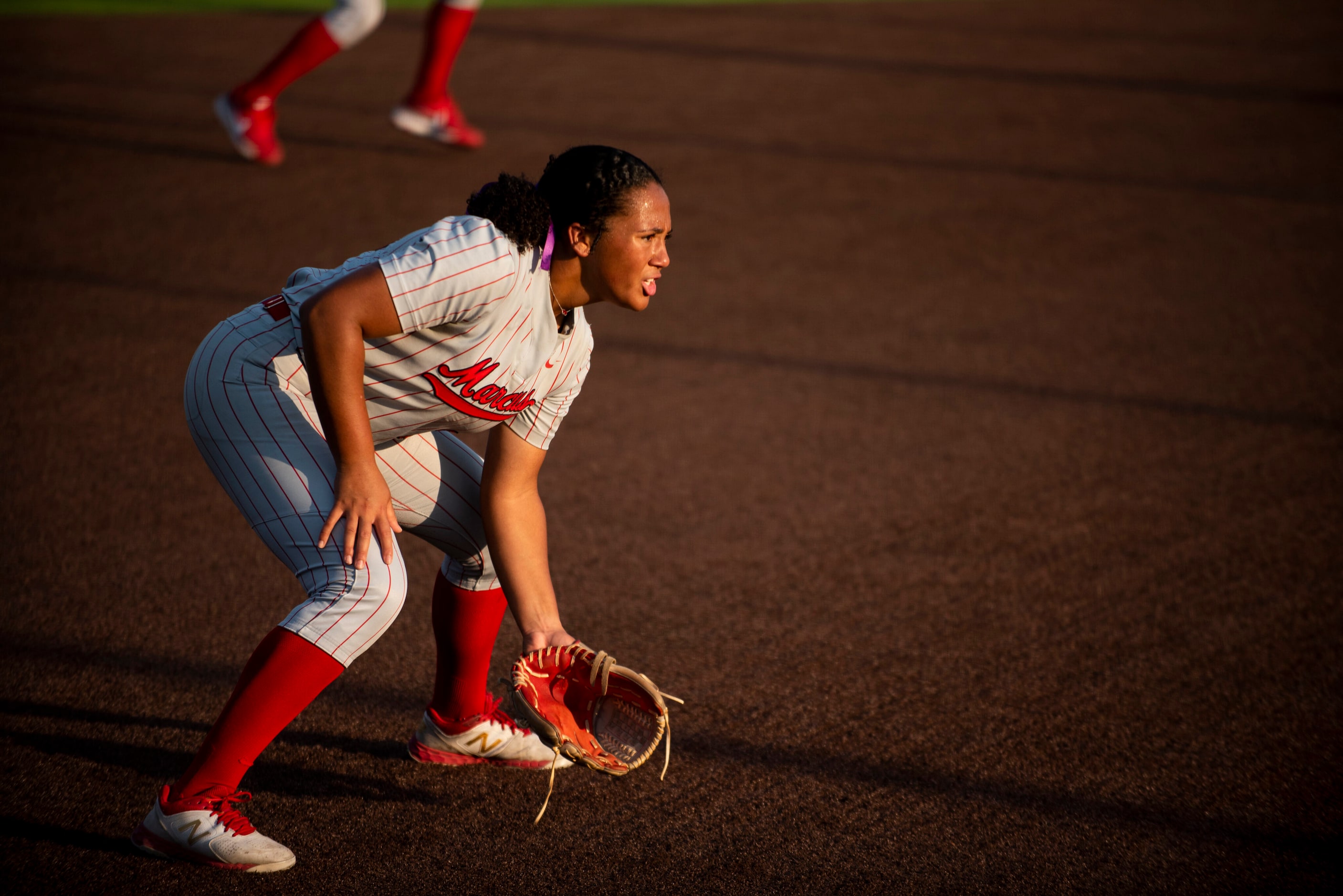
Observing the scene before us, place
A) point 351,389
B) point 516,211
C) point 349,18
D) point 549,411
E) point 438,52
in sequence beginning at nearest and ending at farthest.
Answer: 1. point 351,389
2. point 516,211
3. point 549,411
4. point 349,18
5. point 438,52

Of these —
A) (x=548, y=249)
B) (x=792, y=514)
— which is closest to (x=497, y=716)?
(x=548, y=249)

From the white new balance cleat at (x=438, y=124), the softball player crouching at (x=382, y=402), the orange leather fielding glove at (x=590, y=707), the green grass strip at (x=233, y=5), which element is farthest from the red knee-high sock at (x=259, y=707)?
the green grass strip at (x=233, y=5)

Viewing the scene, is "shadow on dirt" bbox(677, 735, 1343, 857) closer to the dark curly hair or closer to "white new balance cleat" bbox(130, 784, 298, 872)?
"white new balance cleat" bbox(130, 784, 298, 872)

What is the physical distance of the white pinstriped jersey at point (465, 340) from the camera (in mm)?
1800

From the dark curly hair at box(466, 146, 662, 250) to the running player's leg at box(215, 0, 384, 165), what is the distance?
15.1 feet

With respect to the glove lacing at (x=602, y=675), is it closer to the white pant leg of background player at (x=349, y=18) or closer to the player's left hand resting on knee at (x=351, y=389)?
the player's left hand resting on knee at (x=351, y=389)

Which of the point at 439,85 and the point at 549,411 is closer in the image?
the point at 549,411

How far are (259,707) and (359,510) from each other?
0.39 m

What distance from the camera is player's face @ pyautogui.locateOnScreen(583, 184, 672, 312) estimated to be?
1909 mm

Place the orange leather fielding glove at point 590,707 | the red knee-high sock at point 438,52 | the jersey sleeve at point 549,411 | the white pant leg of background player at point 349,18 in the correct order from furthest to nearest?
1. the red knee-high sock at point 438,52
2. the white pant leg of background player at point 349,18
3. the jersey sleeve at point 549,411
4. the orange leather fielding glove at point 590,707

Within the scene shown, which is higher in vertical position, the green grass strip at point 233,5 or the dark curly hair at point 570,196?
the dark curly hair at point 570,196

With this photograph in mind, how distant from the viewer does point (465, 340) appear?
1.92 m

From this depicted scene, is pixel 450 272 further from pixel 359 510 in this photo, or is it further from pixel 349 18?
pixel 349 18

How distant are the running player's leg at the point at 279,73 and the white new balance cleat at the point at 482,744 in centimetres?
467
